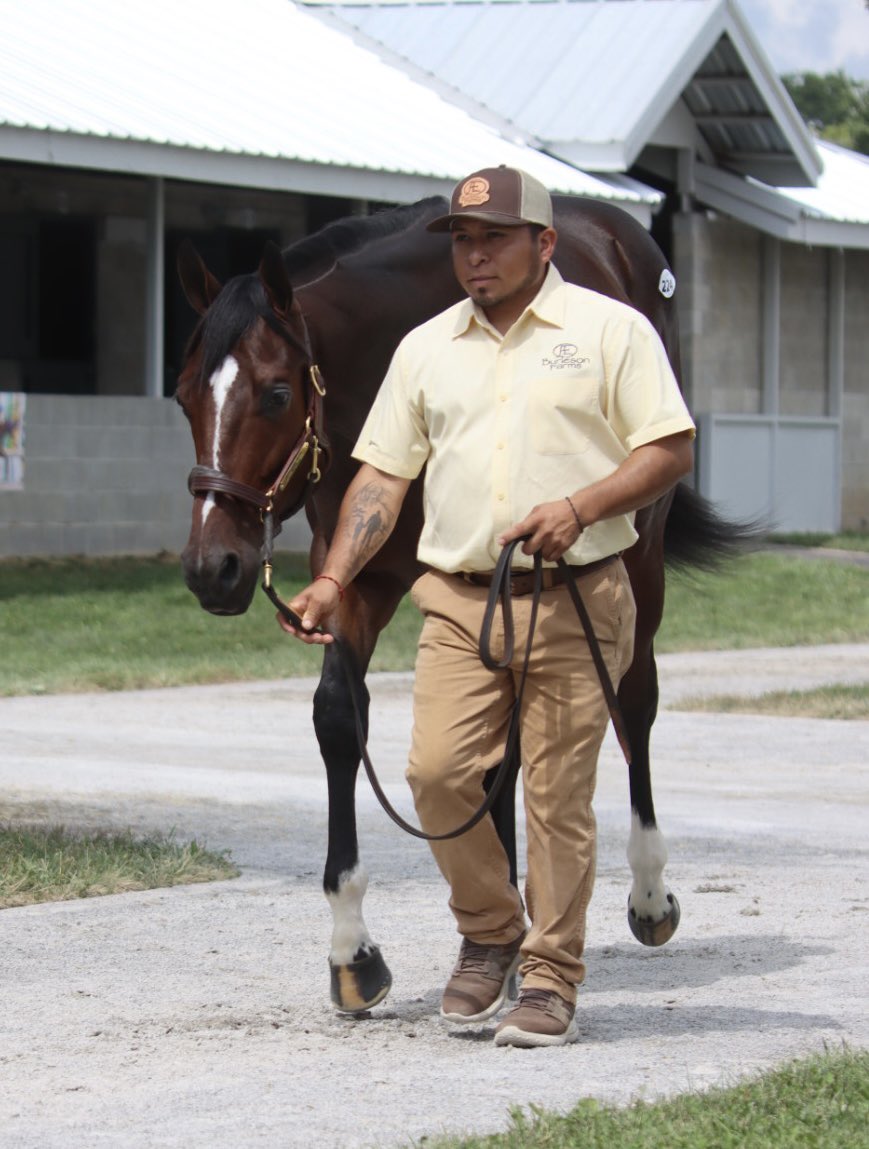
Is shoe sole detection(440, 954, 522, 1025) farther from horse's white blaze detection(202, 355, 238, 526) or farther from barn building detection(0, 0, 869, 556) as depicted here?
barn building detection(0, 0, 869, 556)

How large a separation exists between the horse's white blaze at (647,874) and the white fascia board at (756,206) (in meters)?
19.6

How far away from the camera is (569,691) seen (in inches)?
202

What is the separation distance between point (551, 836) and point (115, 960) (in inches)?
57.1

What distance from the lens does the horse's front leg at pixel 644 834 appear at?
20.5ft

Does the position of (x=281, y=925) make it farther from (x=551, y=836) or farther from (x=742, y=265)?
(x=742, y=265)

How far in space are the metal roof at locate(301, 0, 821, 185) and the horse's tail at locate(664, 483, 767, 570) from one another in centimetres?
1542

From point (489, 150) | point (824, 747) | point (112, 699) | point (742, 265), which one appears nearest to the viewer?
point (824, 747)

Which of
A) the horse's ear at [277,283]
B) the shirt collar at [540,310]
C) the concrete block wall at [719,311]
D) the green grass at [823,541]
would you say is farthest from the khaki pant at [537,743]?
the concrete block wall at [719,311]

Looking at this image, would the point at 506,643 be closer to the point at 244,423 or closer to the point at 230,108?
the point at 244,423

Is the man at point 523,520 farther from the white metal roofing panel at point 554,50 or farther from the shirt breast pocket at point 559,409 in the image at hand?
the white metal roofing panel at point 554,50

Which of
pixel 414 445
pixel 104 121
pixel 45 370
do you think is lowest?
pixel 414 445

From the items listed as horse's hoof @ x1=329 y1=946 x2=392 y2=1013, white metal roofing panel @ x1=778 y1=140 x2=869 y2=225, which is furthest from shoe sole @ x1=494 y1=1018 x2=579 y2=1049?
white metal roofing panel @ x1=778 y1=140 x2=869 y2=225

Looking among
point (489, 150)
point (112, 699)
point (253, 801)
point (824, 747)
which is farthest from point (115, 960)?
point (489, 150)

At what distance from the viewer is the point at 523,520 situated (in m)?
4.97
